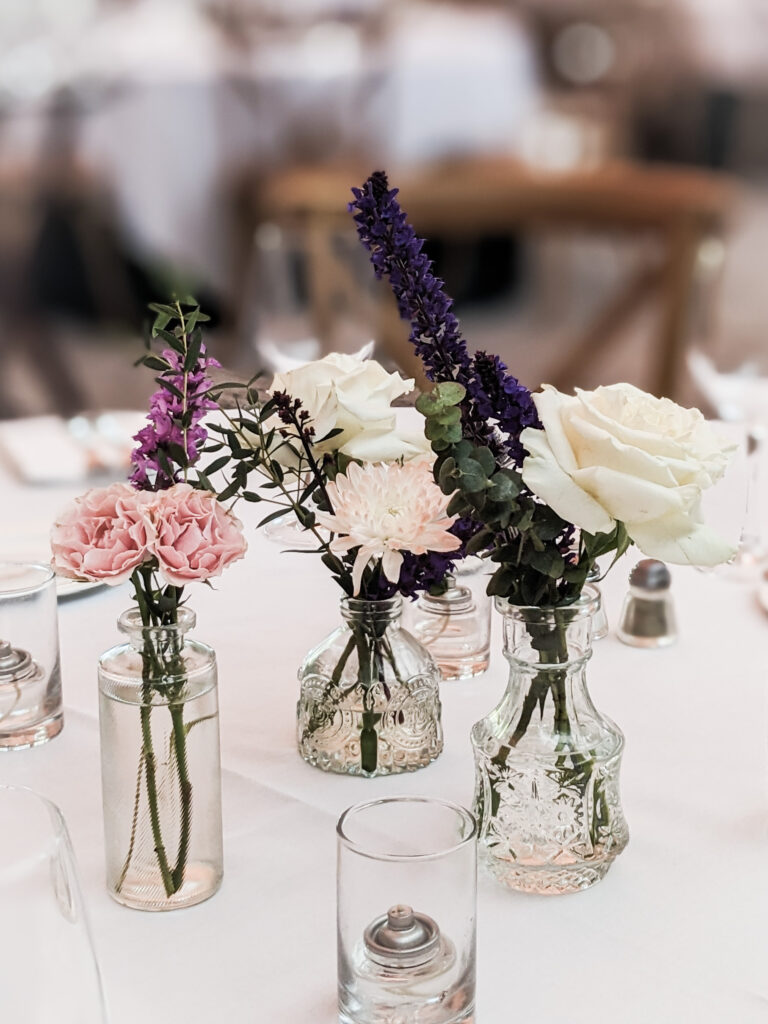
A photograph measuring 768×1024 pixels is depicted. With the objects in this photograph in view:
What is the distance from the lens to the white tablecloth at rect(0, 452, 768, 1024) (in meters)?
0.66

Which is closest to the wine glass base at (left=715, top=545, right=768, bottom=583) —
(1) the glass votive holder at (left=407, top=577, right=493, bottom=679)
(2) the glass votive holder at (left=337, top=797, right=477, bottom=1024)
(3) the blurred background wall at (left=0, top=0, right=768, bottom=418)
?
(1) the glass votive holder at (left=407, top=577, right=493, bottom=679)

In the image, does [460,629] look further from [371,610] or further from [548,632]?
[548,632]

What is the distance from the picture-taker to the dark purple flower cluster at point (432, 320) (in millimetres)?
673

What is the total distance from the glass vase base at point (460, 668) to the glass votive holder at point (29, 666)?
29 cm

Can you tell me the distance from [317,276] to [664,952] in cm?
147

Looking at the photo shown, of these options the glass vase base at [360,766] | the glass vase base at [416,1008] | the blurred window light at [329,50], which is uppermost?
the blurred window light at [329,50]

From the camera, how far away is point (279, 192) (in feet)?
13.0

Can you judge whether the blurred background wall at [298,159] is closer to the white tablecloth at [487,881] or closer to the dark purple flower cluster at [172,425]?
the white tablecloth at [487,881]

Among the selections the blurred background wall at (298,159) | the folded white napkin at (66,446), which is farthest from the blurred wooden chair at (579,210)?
the folded white napkin at (66,446)

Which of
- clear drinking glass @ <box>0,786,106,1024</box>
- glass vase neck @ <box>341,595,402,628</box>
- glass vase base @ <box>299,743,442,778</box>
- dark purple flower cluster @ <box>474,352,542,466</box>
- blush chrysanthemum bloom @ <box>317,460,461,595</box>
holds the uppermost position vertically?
dark purple flower cluster @ <box>474,352,542,466</box>

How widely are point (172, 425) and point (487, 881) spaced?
31cm

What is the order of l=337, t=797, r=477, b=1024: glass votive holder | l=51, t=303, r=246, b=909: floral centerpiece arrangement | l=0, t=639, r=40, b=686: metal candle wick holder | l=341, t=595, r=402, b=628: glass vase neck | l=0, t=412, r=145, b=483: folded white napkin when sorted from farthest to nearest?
l=0, t=412, r=145, b=483: folded white napkin
l=0, t=639, r=40, b=686: metal candle wick holder
l=341, t=595, r=402, b=628: glass vase neck
l=51, t=303, r=246, b=909: floral centerpiece arrangement
l=337, t=797, r=477, b=1024: glass votive holder

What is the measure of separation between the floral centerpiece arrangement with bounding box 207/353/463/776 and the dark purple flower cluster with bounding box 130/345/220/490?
21mm

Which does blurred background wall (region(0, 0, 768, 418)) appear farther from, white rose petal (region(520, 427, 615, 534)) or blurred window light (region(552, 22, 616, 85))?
white rose petal (region(520, 427, 615, 534))
